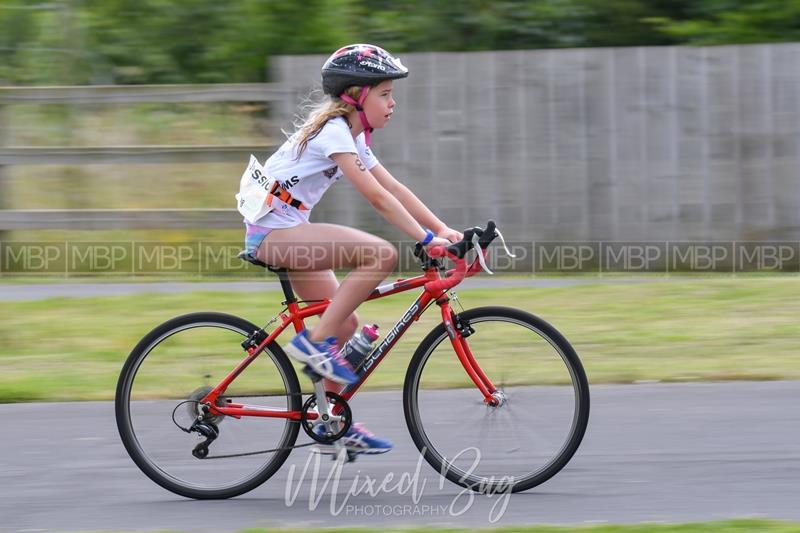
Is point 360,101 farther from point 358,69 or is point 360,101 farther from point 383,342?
point 383,342

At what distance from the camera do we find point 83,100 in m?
11.0

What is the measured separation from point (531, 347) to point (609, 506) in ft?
2.48

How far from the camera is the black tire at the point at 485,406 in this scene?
5164 millimetres

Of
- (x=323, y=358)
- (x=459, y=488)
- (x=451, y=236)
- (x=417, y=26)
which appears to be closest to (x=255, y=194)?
(x=323, y=358)

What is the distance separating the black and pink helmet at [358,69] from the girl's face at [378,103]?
1.7 inches

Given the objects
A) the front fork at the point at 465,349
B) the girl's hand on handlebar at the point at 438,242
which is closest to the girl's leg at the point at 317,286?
the front fork at the point at 465,349

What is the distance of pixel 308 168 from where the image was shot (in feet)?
16.7

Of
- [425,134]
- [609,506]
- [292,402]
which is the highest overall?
[425,134]

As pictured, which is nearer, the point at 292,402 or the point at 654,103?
the point at 292,402

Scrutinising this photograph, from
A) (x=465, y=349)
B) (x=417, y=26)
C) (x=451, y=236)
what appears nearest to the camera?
(x=451, y=236)

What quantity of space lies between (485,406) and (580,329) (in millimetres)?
3237

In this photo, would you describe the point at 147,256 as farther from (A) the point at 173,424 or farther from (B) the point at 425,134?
(A) the point at 173,424

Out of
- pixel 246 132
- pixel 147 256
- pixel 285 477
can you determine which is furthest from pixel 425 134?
pixel 285 477

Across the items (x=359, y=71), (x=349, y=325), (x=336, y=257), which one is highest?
(x=359, y=71)
